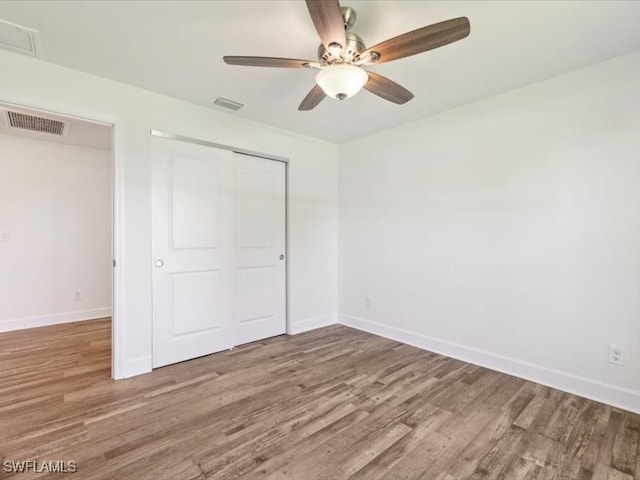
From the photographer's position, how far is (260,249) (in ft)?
11.1

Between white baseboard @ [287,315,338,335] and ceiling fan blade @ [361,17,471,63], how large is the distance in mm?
2885

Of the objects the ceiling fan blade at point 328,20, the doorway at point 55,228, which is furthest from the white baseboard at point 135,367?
the ceiling fan blade at point 328,20

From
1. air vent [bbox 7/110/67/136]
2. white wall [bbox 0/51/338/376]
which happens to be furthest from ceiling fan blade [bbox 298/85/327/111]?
air vent [bbox 7/110/67/136]

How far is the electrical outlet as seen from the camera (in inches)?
81.4

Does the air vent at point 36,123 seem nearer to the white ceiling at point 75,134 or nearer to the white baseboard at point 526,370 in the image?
the white ceiling at point 75,134

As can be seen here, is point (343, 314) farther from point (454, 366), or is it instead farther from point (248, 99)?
point (248, 99)

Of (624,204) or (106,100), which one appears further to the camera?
(106,100)

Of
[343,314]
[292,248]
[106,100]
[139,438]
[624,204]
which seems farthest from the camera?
[343,314]

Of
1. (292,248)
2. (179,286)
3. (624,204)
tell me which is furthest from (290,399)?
(624,204)

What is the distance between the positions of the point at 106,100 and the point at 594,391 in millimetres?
4249

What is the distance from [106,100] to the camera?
2.40 metres

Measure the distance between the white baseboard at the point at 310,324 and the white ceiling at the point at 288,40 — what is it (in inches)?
97.3

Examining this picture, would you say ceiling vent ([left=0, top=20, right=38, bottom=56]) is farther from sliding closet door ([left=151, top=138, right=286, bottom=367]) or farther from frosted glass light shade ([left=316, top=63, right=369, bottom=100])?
frosted glass light shade ([left=316, top=63, right=369, bottom=100])

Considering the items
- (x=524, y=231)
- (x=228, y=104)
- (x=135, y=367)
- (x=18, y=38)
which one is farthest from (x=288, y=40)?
(x=135, y=367)
